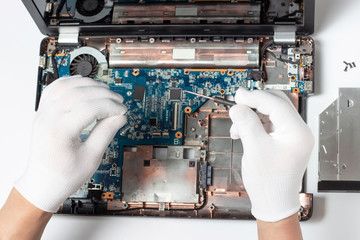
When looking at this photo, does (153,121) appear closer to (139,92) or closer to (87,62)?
(139,92)

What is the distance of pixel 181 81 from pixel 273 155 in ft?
3.30

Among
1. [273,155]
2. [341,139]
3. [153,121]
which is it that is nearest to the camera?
[273,155]

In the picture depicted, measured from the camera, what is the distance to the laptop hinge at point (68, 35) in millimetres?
3107

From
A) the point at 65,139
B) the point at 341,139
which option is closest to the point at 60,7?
the point at 65,139

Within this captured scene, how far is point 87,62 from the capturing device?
3.13 metres

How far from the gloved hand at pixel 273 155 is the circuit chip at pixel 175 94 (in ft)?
2.40

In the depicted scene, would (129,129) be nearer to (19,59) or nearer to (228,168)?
(228,168)

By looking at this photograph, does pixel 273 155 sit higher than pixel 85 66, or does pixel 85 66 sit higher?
pixel 85 66

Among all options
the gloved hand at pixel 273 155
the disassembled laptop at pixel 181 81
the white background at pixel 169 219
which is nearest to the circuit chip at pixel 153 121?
the disassembled laptop at pixel 181 81

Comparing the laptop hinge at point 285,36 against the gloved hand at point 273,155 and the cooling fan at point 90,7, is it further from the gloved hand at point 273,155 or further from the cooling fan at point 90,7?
the cooling fan at point 90,7

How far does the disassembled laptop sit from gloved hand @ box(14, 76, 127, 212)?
508 millimetres

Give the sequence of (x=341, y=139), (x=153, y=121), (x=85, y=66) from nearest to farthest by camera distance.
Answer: (x=341, y=139) < (x=153, y=121) < (x=85, y=66)

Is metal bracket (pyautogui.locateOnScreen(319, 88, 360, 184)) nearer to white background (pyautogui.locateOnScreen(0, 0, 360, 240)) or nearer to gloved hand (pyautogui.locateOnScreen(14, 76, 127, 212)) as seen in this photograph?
white background (pyautogui.locateOnScreen(0, 0, 360, 240))

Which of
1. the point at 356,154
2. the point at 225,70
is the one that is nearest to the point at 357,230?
the point at 356,154
